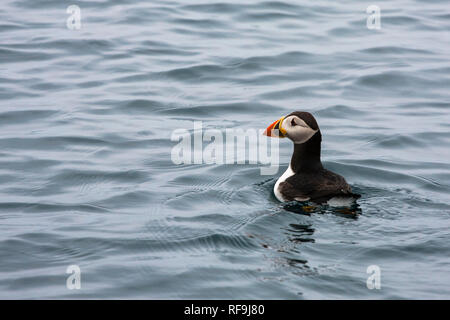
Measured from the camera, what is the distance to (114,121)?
10.2 metres

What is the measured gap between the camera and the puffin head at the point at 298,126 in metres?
7.64

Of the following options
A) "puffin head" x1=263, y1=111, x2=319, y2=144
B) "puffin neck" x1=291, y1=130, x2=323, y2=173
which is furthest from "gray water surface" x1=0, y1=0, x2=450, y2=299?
"puffin head" x1=263, y1=111, x2=319, y2=144

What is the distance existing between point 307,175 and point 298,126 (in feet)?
1.73

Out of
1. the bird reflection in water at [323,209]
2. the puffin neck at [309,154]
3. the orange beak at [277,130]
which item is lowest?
the bird reflection in water at [323,209]

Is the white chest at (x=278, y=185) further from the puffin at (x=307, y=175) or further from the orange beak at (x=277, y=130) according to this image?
the orange beak at (x=277, y=130)

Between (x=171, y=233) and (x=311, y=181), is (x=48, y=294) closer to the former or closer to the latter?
(x=171, y=233)

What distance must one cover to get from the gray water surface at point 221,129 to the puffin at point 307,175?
21 cm

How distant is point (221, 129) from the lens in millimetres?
9977

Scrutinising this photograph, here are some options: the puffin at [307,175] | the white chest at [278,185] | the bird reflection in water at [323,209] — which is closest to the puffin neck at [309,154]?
the puffin at [307,175]

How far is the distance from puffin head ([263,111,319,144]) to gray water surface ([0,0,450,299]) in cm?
69

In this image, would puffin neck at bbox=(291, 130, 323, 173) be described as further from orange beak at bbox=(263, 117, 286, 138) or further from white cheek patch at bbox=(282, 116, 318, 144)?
orange beak at bbox=(263, 117, 286, 138)

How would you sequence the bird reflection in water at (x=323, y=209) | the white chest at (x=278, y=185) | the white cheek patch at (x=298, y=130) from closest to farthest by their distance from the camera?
the bird reflection in water at (x=323, y=209), the white chest at (x=278, y=185), the white cheek patch at (x=298, y=130)
